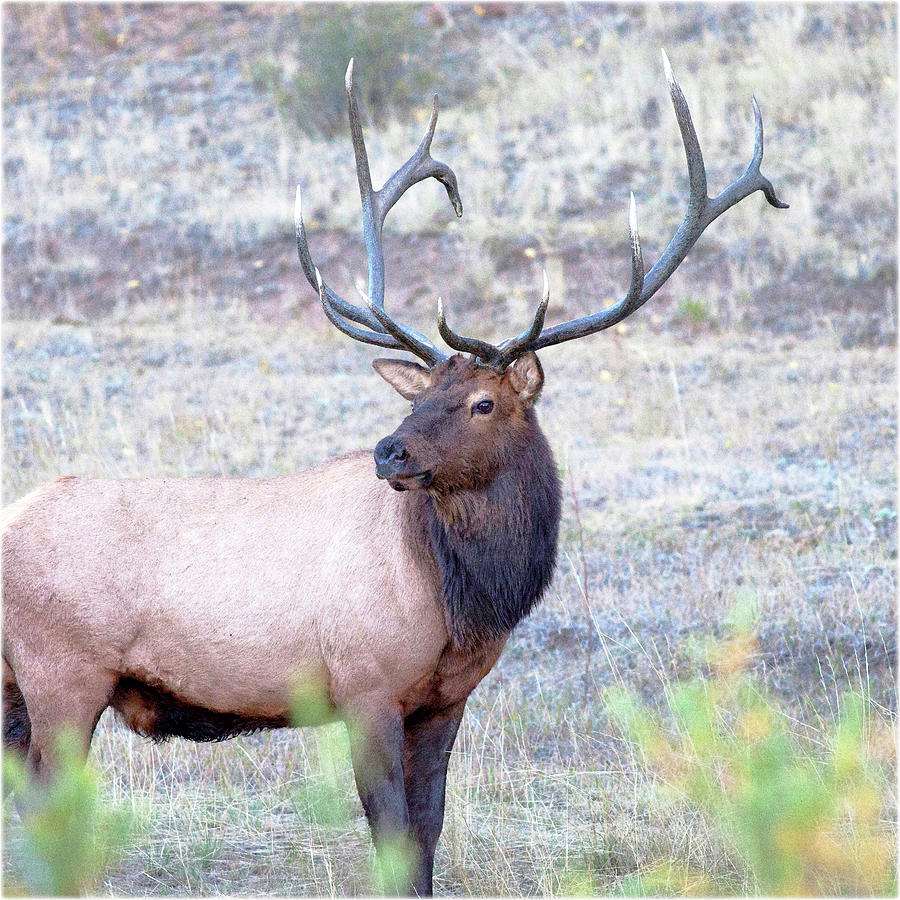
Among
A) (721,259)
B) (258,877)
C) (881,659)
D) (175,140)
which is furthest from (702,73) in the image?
(258,877)

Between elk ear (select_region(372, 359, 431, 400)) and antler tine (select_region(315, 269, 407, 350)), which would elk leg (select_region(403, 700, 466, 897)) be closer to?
elk ear (select_region(372, 359, 431, 400))

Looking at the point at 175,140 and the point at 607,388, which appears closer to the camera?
the point at 607,388

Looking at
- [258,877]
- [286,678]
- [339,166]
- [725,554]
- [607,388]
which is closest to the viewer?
[286,678]

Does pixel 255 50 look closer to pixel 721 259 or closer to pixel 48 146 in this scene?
pixel 48 146

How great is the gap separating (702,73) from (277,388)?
10825 mm

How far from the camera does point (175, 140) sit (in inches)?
878

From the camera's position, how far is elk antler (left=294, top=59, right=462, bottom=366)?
5.28 metres

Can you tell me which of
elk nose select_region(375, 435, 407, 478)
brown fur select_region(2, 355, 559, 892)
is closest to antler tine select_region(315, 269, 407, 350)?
brown fur select_region(2, 355, 559, 892)

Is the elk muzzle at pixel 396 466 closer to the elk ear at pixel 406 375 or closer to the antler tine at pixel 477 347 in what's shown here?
the antler tine at pixel 477 347

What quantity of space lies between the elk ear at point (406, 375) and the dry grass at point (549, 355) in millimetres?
1702

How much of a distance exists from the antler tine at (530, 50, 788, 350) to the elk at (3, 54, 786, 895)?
0.07 ft

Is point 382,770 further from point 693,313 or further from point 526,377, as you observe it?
point 693,313

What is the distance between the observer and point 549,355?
45.3 ft

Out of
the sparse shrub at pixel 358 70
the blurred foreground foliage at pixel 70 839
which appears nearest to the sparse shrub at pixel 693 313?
the sparse shrub at pixel 358 70
